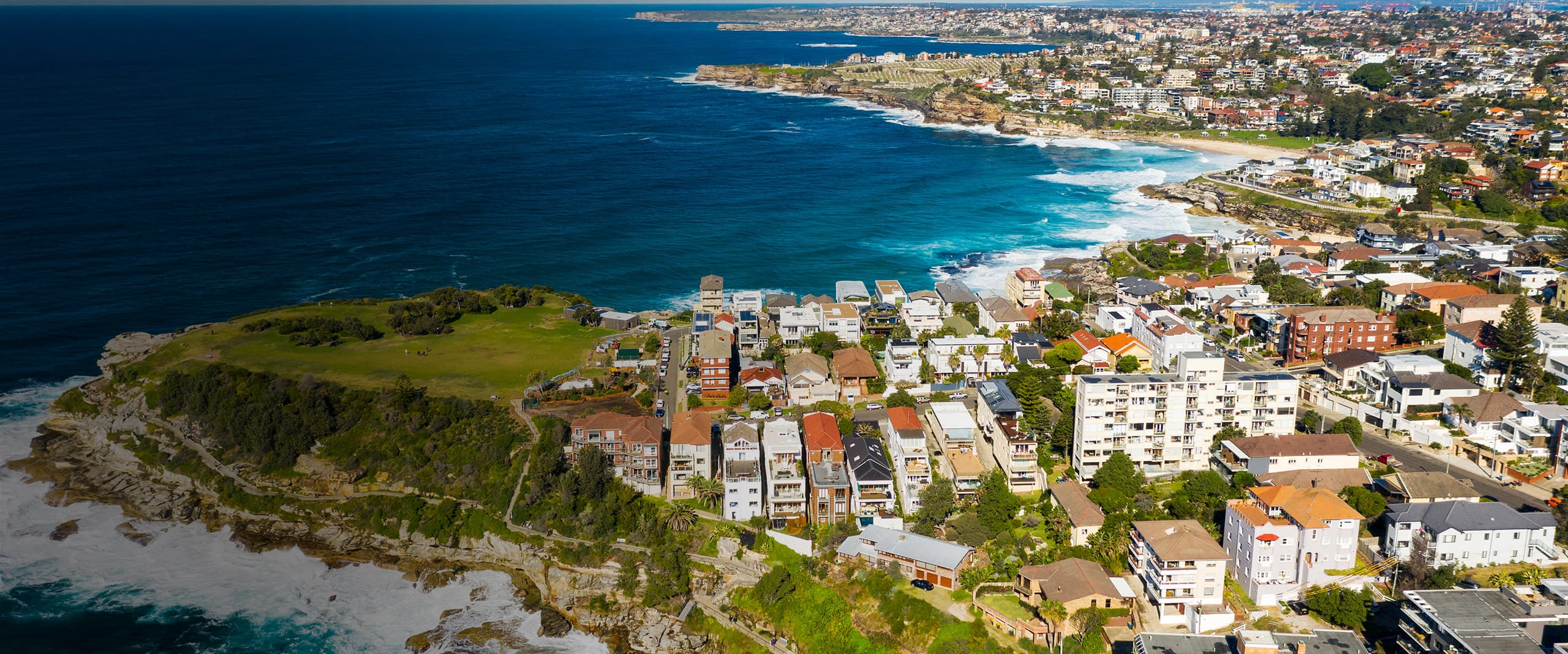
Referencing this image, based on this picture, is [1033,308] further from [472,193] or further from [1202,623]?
[472,193]

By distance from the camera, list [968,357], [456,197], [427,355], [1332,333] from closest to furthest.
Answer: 1. [968,357]
2. [1332,333]
3. [427,355]
4. [456,197]

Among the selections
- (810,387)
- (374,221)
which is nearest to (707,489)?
(810,387)

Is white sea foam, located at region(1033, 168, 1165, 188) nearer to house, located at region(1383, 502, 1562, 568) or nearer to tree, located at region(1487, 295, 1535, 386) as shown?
tree, located at region(1487, 295, 1535, 386)

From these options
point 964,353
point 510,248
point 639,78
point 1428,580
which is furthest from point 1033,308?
point 639,78

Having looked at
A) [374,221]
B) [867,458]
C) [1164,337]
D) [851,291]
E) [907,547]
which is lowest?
[907,547]

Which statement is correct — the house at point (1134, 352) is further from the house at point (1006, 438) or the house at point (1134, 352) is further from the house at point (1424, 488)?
the house at point (1424, 488)

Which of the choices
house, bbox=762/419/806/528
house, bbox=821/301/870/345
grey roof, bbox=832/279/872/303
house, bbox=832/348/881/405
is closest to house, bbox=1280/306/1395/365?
house, bbox=832/348/881/405

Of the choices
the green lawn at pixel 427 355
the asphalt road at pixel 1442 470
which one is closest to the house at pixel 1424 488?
the asphalt road at pixel 1442 470

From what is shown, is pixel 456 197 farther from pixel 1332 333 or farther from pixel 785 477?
pixel 1332 333
